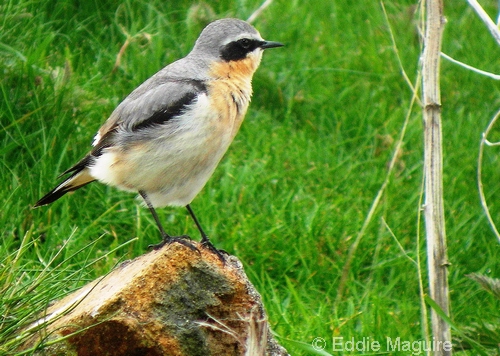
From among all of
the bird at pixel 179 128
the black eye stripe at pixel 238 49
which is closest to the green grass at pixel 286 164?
the bird at pixel 179 128

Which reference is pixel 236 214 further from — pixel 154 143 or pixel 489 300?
pixel 489 300

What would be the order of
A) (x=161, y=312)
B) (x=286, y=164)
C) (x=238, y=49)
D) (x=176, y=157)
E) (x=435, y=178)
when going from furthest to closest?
(x=286, y=164)
(x=238, y=49)
(x=176, y=157)
(x=161, y=312)
(x=435, y=178)

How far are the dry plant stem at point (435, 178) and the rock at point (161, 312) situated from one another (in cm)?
85

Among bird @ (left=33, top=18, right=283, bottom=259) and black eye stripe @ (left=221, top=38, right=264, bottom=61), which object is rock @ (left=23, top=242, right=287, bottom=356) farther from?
black eye stripe @ (left=221, top=38, right=264, bottom=61)

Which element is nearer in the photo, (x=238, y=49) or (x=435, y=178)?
(x=435, y=178)

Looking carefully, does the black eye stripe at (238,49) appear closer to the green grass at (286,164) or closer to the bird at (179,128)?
the bird at (179,128)

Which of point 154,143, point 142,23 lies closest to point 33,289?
point 154,143

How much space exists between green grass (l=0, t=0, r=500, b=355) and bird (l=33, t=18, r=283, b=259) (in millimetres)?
502

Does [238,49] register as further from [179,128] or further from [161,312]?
[161,312]

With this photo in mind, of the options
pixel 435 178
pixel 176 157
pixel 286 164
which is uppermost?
pixel 435 178

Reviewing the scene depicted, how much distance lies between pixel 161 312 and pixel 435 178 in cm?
153

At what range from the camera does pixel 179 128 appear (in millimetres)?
4977

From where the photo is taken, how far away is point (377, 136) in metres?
7.51

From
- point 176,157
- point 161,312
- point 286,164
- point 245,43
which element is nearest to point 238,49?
point 245,43
